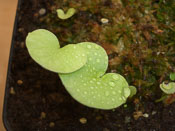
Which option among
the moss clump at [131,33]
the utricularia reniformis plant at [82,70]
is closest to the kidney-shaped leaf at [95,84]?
the utricularia reniformis plant at [82,70]

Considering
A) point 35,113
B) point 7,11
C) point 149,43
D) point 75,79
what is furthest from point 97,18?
point 7,11

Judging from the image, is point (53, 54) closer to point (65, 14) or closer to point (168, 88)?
point (65, 14)

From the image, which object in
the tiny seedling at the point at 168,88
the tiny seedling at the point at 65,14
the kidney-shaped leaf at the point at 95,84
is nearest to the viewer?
the kidney-shaped leaf at the point at 95,84

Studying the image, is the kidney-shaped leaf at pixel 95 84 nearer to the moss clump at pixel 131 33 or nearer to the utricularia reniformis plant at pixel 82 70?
the utricularia reniformis plant at pixel 82 70

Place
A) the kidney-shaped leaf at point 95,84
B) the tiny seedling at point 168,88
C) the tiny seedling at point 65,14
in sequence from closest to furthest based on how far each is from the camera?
the kidney-shaped leaf at point 95,84 → the tiny seedling at point 168,88 → the tiny seedling at point 65,14

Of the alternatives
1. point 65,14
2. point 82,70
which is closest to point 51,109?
point 82,70

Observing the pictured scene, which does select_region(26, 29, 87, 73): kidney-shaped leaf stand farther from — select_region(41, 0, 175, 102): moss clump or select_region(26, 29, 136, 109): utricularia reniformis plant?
select_region(41, 0, 175, 102): moss clump

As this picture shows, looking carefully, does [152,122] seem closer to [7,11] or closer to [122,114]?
[122,114]

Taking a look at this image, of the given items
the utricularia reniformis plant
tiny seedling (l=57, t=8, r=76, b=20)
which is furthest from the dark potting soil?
the utricularia reniformis plant

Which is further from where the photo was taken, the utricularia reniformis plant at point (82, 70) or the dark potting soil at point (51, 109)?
the dark potting soil at point (51, 109)
